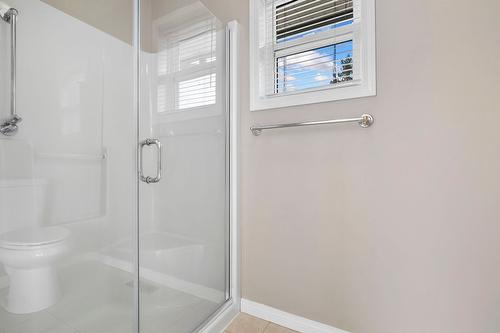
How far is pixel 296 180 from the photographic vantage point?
1541 millimetres

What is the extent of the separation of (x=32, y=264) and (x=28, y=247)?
0.06 metres

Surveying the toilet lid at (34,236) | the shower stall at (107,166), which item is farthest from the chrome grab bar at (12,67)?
the toilet lid at (34,236)

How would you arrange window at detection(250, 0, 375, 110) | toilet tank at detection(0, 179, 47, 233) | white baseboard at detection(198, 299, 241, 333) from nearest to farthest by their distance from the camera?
toilet tank at detection(0, 179, 47, 233) < window at detection(250, 0, 375, 110) < white baseboard at detection(198, 299, 241, 333)

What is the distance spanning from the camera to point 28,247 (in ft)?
2.92

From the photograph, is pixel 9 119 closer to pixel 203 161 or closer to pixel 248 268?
pixel 203 161

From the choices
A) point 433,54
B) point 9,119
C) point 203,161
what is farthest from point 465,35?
point 9,119

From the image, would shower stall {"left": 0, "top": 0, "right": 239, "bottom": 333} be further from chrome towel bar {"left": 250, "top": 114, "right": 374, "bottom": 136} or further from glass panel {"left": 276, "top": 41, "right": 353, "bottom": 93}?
glass panel {"left": 276, "top": 41, "right": 353, "bottom": 93}

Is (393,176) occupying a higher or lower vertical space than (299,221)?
higher

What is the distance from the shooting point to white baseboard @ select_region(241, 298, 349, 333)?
147 centimetres

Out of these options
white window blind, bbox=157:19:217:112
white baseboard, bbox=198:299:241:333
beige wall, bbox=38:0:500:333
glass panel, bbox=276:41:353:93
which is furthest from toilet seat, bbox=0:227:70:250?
glass panel, bbox=276:41:353:93

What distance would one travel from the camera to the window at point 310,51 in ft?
4.48

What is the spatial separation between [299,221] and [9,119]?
1.35 m

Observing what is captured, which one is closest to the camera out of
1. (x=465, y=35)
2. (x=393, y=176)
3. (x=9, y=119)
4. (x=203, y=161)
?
(x=9, y=119)

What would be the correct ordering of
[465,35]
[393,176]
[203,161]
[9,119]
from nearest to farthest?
[9,119] < [465,35] < [393,176] < [203,161]
